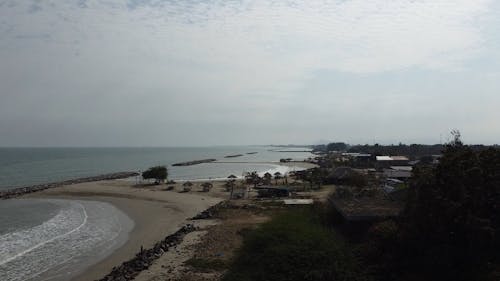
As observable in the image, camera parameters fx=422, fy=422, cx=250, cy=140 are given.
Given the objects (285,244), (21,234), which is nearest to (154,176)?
(21,234)

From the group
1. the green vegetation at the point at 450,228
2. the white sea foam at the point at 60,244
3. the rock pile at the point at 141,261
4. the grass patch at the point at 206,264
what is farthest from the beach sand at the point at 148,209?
the green vegetation at the point at 450,228

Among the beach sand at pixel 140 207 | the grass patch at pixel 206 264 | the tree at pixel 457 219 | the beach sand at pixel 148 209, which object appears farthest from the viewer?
the beach sand at pixel 140 207

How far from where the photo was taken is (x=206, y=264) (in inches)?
742

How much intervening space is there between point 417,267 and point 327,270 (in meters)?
3.05

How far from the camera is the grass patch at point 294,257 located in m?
13.4

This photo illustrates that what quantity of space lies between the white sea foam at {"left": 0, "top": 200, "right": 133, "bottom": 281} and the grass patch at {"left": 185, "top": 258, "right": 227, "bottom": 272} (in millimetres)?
5402

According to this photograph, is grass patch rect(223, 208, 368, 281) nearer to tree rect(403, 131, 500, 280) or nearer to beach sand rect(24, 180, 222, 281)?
tree rect(403, 131, 500, 280)

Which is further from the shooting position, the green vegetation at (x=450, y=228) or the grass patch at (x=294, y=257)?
the grass patch at (x=294, y=257)

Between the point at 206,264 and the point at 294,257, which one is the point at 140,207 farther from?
the point at 294,257

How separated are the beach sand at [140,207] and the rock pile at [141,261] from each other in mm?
804

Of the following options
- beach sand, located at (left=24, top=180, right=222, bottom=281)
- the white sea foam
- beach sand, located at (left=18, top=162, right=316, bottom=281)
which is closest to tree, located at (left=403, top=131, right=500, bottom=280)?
beach sand, located at (left=18, top=162, right=316, bottom=281)

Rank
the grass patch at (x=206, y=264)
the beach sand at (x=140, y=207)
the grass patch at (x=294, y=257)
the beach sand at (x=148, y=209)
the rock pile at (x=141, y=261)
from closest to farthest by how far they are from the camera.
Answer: the grass patch at (x=294, y=257) → the rock pile at (x=141, y=261) → the grass patch at (x=206, y=264) → the beach sand at (x=148, y=209) → the beach sand at (x=140, y=207)

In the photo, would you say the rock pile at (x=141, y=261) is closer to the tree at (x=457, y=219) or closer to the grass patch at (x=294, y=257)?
the grass patch at (x=294, y=257)

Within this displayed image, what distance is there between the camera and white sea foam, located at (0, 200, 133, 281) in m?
19.4
